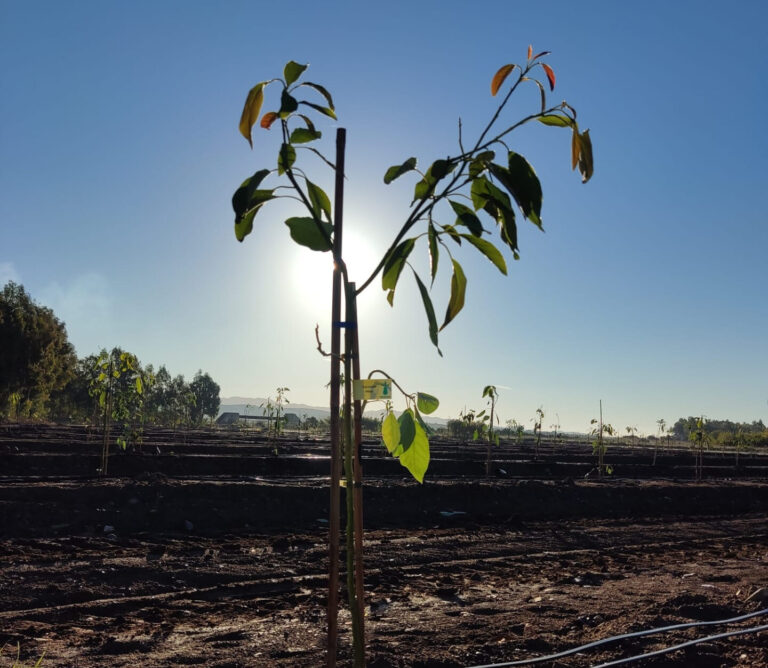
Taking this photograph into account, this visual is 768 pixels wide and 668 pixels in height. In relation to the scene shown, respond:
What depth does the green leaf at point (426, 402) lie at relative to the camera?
59.3 inches

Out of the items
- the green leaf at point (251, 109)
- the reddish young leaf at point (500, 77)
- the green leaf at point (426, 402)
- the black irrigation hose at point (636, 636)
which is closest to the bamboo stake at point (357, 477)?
the green leaf at point (426, 402)

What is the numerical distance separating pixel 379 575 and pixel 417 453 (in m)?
5.55

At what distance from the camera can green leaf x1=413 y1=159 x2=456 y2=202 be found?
1501mm

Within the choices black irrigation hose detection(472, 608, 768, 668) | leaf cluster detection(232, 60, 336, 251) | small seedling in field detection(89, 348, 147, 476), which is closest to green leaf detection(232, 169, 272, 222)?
leaf cluster detection(232, 60, 336, 251)

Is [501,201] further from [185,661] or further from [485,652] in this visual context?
[185,661]

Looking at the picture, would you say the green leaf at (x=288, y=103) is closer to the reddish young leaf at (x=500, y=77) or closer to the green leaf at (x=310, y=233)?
the green leaf at (x=310, y=233)

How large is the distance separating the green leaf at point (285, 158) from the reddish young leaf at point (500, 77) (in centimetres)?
52

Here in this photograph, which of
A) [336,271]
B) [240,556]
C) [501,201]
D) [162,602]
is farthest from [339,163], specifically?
[240,556]

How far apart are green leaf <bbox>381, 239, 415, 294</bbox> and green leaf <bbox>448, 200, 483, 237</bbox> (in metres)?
0.13

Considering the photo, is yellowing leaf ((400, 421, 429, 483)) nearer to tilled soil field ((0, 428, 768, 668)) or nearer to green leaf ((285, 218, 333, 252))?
green leaf ((285, 218, 333, 252))

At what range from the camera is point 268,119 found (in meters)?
1.54

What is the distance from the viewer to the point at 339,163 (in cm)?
195

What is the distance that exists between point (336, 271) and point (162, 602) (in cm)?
490

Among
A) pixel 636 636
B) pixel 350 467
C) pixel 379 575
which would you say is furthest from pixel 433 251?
pixel 379 575
